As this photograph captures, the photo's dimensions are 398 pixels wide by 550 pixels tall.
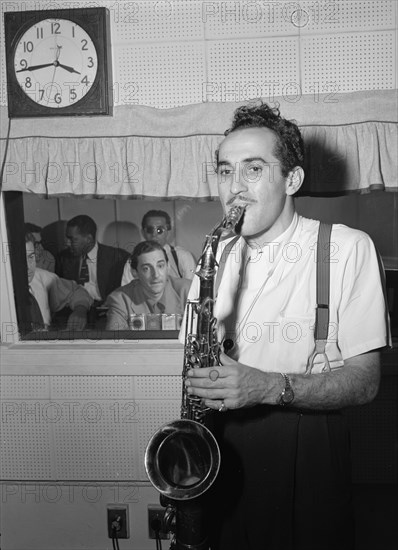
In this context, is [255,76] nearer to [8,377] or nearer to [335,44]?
[335,44]

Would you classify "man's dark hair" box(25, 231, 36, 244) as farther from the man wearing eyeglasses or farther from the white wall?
the man wearing eyeglasses

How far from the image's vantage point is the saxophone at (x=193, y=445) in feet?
6.28

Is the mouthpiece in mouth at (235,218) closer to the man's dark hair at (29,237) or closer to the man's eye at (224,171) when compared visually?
the man's eye at (224,171)

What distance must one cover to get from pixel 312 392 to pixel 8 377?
200 cm

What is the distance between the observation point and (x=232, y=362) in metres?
1.81

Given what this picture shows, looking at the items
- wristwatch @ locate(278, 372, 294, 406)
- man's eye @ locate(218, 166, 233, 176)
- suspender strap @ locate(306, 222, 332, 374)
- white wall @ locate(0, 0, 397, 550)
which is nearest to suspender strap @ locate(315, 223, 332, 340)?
suspender strap @ locate(306, 222, 332, 374)

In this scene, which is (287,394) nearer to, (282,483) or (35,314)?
(282,483)

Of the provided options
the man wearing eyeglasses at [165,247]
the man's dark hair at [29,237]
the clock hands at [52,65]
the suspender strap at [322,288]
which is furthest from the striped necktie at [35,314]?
the suspender strap at [322,288]

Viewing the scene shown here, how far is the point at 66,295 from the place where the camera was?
332cm

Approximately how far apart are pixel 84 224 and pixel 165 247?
501 mm

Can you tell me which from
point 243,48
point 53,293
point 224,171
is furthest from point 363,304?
point 53,293

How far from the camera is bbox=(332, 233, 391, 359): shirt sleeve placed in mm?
1803

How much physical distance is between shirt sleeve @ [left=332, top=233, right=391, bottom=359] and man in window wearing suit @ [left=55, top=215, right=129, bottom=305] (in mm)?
1720

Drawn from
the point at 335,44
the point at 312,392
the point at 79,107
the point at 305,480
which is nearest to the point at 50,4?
the point at 79,107
